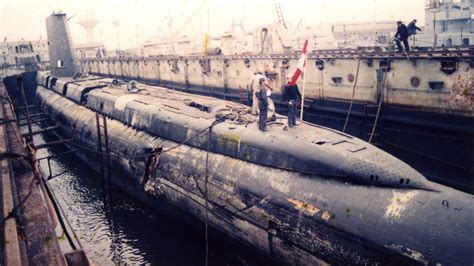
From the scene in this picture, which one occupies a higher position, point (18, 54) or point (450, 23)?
point (18, 54)

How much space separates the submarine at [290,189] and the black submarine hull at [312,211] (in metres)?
0.02

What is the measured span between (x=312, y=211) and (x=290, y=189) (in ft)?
2.86

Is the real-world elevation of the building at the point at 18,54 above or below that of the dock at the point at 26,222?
above

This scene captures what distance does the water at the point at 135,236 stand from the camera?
11.5m

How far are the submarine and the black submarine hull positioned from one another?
0.02 meters

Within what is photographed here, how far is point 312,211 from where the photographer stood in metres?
8.57

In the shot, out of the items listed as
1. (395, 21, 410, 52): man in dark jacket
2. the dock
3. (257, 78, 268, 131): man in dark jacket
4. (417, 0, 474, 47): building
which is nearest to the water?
(257, 78, 268, 131): man in dark jacket

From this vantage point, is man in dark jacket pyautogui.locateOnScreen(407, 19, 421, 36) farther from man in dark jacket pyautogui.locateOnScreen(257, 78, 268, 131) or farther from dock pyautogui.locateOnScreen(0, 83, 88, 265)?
dock pyautogui.locateOnScreen(0, 83, 88, 265)

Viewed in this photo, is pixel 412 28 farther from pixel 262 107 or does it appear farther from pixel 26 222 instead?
pixel 26 222

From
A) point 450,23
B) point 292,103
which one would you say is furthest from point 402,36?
point 450,23

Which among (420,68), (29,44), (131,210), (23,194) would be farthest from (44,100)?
(29,44)

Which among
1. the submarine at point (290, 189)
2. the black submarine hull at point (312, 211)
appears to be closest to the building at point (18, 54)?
the submarine at point (290, 189)

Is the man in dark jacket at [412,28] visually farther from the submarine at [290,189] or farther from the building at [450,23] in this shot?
the building at [450,23]

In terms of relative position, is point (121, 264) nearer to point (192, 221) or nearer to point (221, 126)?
point (192, 221)
